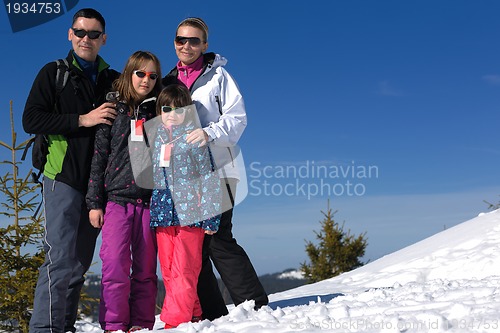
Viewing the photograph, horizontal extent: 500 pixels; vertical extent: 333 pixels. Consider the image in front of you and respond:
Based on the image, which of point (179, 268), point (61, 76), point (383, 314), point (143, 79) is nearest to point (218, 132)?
point (143, 79)

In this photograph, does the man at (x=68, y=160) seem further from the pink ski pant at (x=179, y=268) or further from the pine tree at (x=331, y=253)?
the pine tree at (x=331, y=253)

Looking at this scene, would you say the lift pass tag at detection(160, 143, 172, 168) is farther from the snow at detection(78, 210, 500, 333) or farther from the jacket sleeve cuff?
the snow at detection(78, 210, 500, 333)

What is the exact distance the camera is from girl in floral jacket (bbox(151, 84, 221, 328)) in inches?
185

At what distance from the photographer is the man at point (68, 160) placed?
4.77 m

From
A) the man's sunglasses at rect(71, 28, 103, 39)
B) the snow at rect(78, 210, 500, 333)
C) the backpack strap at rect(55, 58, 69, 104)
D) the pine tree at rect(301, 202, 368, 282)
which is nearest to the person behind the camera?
the snow at rect(78, 210, 500, 333)

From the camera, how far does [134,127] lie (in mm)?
4762

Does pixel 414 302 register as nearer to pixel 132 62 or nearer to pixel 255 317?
pixel 255 317

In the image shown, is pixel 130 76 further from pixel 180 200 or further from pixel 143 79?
pixel 180 200

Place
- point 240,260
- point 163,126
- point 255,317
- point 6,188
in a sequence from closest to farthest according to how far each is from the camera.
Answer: point 255,317 < point 163,126 < point 240,260 < point 6,188

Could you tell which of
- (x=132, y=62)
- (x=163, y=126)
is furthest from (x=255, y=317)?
(x=132, y=62)

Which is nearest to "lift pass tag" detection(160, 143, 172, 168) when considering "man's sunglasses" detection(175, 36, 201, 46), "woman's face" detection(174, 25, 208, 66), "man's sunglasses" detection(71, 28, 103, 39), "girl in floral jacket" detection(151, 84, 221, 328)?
"girl in floral jacket" detection(151, 84, 221, 328)

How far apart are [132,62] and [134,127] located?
626 mm

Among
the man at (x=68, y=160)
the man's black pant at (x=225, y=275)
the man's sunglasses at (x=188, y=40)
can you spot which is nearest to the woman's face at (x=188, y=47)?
the man's sunglasses at (x=188, y=40)

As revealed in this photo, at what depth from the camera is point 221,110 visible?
16.8 ft
